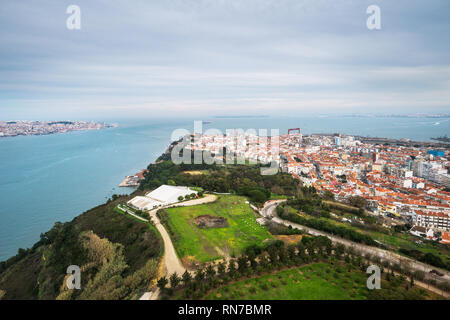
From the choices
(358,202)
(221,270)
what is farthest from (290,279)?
(358,202)

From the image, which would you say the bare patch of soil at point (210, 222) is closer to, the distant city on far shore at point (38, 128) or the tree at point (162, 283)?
the tree at point (162, 283)

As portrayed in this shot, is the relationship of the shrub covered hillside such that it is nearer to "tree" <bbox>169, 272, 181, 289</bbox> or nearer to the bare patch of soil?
"tree" <bbox>169, 272, 181, 289</bbox>

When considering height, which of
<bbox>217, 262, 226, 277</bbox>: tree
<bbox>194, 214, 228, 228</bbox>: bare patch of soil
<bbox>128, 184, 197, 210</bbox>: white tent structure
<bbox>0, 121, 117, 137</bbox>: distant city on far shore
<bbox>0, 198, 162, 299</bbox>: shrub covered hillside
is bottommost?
<bbox>0, 198, 162, 299</bbox>: shrub covered hillside

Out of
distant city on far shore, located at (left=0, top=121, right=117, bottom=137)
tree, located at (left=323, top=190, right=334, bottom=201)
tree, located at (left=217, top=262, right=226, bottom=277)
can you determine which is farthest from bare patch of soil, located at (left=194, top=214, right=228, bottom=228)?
distant city on far shore, located at (left=0, top=121, right=117, bottom=137)

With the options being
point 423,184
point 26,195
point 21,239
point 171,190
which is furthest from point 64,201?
point 423,184

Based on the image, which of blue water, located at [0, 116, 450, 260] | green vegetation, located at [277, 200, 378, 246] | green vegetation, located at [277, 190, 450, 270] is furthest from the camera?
blue water, located at [0, 116, 450, 260]

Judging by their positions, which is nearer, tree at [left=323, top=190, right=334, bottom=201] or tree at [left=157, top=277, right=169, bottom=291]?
tree at [left=157, top=277, right=169, bottom=291]
